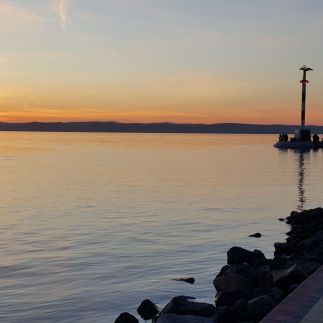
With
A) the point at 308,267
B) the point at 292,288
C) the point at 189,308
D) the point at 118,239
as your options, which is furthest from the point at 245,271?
the point at 118,239

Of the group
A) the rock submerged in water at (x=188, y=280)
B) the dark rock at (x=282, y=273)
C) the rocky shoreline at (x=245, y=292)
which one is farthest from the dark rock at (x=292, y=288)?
the rock submerged in water at (x=188, y=280)

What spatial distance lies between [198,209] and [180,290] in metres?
14.9

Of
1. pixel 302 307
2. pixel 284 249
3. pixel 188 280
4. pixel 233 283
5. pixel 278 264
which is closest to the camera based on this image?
pixel 302 307

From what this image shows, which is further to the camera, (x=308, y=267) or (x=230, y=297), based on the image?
(x=308, y=267)

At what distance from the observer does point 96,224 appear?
22.8 meters

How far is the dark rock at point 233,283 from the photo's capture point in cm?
1072

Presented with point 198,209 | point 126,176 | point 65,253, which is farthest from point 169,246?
point 126,176

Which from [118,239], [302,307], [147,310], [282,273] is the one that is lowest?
[118,239]

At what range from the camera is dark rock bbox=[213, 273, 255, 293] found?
1072 centimetres

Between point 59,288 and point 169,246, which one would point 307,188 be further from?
point 59,288

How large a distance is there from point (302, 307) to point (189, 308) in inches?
88.8

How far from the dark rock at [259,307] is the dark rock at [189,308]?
666 millimetres

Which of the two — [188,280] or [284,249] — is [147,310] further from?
[284,249]

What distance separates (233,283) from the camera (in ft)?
35.7
